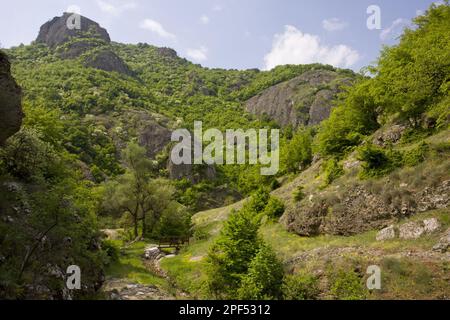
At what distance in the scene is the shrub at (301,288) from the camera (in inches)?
637

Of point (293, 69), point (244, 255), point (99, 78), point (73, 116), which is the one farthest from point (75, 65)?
point (244, 255)

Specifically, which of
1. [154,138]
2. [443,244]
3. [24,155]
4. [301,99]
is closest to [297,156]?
[443,244]

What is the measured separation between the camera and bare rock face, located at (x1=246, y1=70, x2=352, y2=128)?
4587 inches

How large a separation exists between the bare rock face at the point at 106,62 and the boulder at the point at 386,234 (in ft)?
444

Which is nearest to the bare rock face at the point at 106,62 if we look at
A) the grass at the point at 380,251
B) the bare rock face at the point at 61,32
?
the bare rock face at the point at 61,32

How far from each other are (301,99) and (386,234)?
359ft

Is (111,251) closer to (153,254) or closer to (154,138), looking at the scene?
(153,254)

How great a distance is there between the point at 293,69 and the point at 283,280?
15410cm

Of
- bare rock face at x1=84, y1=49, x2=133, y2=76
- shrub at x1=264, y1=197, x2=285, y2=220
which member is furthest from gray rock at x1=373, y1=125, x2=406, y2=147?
bare rock face at x1=84, y1=49, x2=133, y2=76

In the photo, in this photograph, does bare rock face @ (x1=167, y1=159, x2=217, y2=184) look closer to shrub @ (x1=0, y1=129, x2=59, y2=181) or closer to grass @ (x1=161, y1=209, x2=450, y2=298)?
grass @ (x1=161, y1=209, x2=450, y2=298)

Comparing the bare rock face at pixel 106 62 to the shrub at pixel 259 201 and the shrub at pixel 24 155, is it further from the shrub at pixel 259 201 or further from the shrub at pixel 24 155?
the shrub at pixel 24 155

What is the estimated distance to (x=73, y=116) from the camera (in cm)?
8200

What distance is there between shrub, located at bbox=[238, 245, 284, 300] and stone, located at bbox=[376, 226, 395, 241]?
708cm
